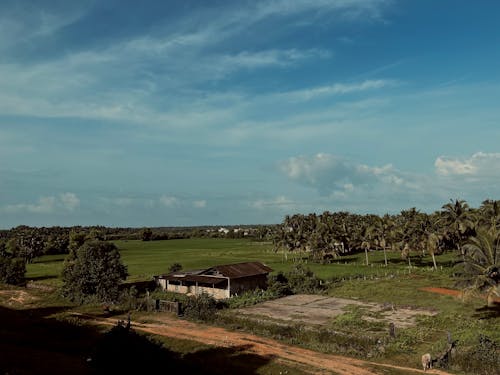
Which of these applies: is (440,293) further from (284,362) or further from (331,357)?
(284,362)

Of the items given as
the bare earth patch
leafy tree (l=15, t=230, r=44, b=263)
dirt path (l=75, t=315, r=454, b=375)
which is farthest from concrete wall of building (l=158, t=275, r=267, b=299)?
leafy tree (l=15, t=230, r=44, b=263)

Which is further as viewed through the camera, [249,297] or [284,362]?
[249,297]

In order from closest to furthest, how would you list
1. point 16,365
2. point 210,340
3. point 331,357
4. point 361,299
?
point 16,365, point 331,357, point 210,340, point 361,299

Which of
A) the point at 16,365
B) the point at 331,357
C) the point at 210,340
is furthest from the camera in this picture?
the point at 210,340

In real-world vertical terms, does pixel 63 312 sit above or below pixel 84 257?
below

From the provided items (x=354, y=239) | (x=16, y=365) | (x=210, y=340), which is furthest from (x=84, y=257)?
(x=354, y=239)

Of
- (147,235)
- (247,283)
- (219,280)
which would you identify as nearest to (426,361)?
(219,280)

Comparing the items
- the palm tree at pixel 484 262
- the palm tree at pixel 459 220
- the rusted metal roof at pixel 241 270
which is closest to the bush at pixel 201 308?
the rusted metal roof at pixel 241 270
